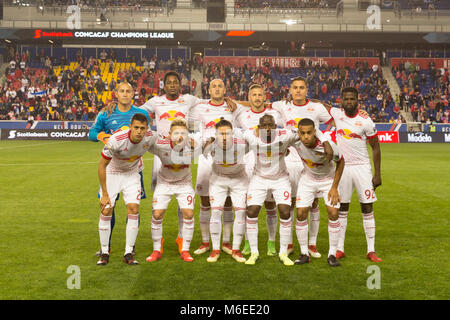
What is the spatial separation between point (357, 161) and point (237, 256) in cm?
209

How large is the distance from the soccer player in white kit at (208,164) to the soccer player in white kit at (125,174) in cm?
99

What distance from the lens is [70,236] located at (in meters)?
7.96

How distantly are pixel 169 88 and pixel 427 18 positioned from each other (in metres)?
40.5

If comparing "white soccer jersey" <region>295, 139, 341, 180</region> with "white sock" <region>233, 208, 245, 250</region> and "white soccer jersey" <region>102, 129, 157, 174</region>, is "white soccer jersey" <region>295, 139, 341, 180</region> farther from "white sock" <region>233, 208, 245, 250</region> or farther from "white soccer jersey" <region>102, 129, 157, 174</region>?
"white soccer jersey" <region>102, 129, 157, 174</region>

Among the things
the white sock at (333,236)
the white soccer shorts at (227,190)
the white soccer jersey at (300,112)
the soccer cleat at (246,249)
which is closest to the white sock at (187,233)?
the white soccer shorts at (227,190)

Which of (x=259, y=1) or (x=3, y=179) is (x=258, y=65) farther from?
(x=3, y=179)

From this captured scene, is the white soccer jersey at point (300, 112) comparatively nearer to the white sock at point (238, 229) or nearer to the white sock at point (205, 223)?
the white sock at point (238, 229)

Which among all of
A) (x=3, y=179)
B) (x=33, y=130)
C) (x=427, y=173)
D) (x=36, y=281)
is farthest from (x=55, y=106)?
(x=36, y=281)

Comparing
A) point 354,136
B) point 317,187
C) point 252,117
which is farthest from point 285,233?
point 252,117

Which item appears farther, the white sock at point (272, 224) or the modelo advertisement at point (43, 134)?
the modelo advertisement at point (43, 134)

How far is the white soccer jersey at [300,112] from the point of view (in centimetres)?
721

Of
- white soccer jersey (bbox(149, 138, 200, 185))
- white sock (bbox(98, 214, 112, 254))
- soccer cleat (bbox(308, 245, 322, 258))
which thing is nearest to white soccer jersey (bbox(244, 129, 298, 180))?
white soccer jersey (bbox(149, 138, 200, 185))

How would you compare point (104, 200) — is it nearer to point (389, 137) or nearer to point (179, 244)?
point (179, 244)

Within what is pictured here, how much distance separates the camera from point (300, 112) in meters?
7.22
